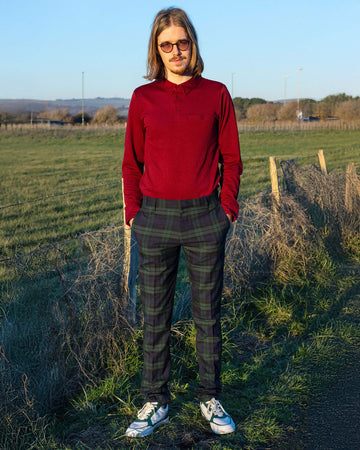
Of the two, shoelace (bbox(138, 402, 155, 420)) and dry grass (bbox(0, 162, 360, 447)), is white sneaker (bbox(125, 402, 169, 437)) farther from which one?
dry grass (bbox(0, 162, 360, 447))

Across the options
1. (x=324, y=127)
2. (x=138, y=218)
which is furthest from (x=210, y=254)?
(x=324, y=127)

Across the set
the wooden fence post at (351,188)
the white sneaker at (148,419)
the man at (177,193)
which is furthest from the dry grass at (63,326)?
the wooden fence post at (351,188)

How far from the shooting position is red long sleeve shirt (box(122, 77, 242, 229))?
2.81m

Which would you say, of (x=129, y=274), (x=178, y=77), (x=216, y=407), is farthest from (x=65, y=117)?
(x=216, y=407)

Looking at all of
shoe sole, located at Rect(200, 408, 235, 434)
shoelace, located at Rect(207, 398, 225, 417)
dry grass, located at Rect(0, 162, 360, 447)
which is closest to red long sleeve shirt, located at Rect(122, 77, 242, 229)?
dry grass, located at Rect(0, 162, 360, 447)

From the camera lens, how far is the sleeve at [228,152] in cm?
295

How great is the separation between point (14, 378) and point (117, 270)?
112 centimetres

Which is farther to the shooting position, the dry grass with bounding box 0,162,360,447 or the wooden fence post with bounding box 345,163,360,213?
the wooden fence post with bounding box 345,163,360,213

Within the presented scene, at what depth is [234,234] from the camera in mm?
5367

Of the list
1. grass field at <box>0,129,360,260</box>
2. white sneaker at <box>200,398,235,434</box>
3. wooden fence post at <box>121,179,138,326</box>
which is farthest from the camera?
grass field at <box>0,129,360,260</box>

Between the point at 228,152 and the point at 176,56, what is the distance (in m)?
0.60

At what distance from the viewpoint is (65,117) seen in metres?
106

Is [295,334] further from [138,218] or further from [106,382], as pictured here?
[138,218]

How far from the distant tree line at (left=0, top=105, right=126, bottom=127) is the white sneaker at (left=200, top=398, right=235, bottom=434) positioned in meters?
74.4
